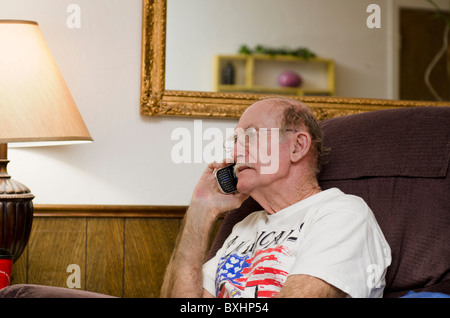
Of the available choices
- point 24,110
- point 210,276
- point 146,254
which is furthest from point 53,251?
point 210,276

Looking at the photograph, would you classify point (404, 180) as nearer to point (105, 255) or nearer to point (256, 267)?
point (256, 267)

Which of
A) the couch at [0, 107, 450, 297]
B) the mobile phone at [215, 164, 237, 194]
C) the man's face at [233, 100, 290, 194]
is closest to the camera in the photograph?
the couch at [0, 107, 450, 297]

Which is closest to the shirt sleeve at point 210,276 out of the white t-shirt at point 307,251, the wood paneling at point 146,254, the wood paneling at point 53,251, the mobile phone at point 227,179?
the white t-shirt at point 307,251

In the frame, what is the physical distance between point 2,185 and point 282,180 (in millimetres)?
797

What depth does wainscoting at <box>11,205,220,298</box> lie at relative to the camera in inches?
74.2

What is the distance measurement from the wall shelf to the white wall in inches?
5.1

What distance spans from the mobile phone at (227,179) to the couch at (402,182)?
23cm

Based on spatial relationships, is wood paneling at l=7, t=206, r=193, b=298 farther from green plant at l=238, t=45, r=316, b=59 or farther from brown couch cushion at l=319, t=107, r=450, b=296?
brown couch cushion at l=319, t=107, r=450, b=296

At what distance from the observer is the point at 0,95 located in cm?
154

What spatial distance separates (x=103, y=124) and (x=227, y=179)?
1.97ft

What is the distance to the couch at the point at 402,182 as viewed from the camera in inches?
46.6

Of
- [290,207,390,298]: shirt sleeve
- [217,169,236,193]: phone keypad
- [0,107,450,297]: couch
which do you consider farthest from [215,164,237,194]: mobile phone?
[290,207,390,298]: shirt sleeve
